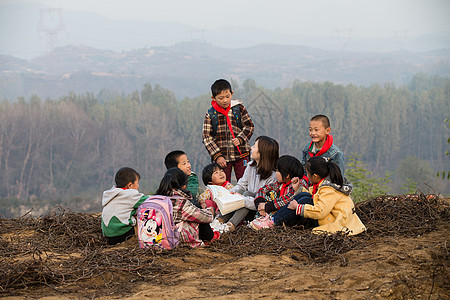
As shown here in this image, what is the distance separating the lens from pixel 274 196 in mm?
5145

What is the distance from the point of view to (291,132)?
4288cm

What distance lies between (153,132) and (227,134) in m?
37.8

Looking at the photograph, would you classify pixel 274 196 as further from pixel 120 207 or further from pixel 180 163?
pixel 120 207

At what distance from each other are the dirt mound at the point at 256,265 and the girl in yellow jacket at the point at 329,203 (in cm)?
19

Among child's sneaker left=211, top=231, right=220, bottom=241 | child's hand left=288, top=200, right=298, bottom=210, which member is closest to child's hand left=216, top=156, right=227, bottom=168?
child's sneaker left=211, top=231, right=220, bottom=241

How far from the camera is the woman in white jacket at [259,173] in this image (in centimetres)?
528

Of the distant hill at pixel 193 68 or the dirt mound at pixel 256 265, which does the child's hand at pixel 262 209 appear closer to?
the dirt mound at pixel 256 265

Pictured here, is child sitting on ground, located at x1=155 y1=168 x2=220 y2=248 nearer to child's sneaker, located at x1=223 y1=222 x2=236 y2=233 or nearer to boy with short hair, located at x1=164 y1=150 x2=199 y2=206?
child's sneaker, located at x1=223 y1=222 x2=236 y2=233

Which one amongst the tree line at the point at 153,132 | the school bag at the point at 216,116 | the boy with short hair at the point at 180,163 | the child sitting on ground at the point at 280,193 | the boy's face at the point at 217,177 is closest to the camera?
the child sitting on ground at the point at 280,193

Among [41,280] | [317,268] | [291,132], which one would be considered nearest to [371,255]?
[317,268]

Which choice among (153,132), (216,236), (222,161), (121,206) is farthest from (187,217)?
(153,132)

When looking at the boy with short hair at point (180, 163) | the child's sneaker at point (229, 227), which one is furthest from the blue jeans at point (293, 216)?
the boy with short hair at point (180, 163)

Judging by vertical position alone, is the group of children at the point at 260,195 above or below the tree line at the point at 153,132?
above

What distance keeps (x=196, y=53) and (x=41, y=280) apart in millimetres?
77559
